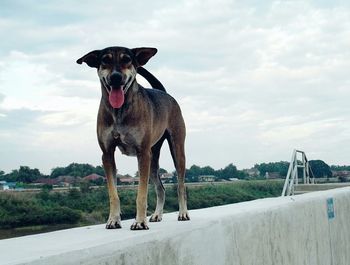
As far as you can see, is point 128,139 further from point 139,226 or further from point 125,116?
point 139,226

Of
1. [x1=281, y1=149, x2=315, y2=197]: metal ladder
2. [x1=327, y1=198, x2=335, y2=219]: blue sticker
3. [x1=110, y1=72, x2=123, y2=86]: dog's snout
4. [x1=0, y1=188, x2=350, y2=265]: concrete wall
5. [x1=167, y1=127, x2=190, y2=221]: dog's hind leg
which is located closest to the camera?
[x1=0, y1=188, x2=350, y2=265]: concrete wall

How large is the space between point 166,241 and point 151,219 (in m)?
1.36

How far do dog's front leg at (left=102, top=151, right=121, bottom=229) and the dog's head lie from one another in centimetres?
58

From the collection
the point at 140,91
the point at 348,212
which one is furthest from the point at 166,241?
the point at 348,212

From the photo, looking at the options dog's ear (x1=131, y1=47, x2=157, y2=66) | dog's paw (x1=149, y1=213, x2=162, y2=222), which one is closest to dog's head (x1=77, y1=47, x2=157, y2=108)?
dog's ear (x1=131, y1=47, x2=157, y2=66)

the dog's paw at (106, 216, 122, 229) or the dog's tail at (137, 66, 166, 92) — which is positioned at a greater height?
the dog's tail at (137, 66, 166, 92)

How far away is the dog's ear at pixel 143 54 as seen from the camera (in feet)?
13.8

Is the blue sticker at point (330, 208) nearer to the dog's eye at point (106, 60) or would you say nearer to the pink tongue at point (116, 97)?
the pink tongue at point (116, 97)

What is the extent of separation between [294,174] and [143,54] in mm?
14211

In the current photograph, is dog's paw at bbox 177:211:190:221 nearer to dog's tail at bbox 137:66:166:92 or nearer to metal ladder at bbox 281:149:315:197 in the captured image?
dog's tail at bbox 137:66:166:92

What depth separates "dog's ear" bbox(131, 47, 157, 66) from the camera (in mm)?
4211

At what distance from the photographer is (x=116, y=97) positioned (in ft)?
13.1

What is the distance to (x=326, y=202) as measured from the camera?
718cm

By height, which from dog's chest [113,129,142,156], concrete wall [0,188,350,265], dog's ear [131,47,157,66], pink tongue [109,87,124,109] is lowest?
concrete wall [0,188,350,265]
